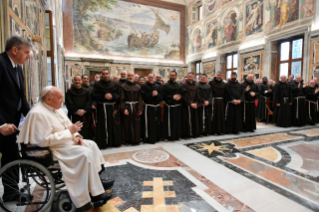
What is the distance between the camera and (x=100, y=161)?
2.57 metres

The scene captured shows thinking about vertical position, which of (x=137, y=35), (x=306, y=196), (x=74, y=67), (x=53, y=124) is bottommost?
(x=306, y=196)

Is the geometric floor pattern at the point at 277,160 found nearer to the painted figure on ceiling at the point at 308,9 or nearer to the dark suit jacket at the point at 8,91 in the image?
the dark suit jacket at the point at 8,91

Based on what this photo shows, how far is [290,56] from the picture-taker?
9.76 meters

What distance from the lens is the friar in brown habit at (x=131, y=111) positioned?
519 cm

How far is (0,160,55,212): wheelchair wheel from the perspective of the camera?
2.01m

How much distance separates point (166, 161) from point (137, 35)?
49.4 ft

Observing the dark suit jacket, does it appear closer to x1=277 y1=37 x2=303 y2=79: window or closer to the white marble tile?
the white marble tile

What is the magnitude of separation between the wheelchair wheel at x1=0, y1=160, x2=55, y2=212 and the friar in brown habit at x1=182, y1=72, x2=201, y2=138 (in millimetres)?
3999

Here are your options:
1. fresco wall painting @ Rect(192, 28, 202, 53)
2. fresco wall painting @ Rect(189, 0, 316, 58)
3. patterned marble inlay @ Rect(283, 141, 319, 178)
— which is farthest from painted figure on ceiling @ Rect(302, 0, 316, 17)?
fresco wall painting @ Rect(192, 28, 202, 53)

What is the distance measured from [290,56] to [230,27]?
4783mm

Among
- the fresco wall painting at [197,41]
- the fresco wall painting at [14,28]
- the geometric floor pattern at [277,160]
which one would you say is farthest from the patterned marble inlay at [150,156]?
the fresco wall painting at [197,41]

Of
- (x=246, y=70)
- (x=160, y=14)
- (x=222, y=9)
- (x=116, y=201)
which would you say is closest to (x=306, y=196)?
(x=116, y=201)

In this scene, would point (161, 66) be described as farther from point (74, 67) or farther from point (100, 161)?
point (100, 161)

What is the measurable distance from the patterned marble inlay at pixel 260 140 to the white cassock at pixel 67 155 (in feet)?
12.8
